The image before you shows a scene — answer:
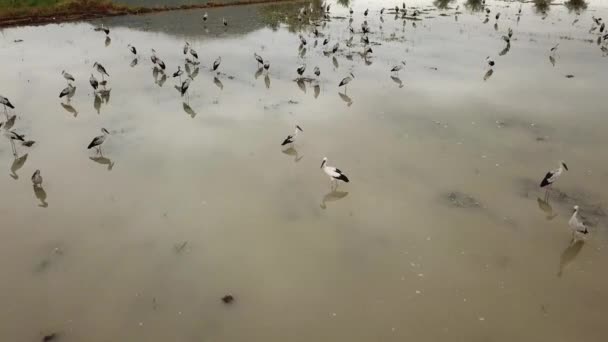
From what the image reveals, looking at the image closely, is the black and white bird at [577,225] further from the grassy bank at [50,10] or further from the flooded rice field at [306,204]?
the grassy bank at [50,10]

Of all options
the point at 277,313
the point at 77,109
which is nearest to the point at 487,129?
the point at 277,313

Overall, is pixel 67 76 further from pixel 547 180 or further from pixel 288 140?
pixel 547 180

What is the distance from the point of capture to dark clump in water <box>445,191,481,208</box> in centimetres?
1122

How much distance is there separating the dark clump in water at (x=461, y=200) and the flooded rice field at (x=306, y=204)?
0.06m

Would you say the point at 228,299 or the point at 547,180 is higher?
the point at 547,180

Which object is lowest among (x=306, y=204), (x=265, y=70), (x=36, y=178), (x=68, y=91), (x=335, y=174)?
(x=306, y=204)

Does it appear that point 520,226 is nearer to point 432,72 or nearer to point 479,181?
point 479,181

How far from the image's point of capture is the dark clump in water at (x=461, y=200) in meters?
11.2

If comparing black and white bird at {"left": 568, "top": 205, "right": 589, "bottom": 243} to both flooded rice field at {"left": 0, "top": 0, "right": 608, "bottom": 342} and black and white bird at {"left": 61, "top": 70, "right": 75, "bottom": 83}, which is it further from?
Result: black and white bird at {"left": 61, "top": 70, "right": 75, "bottom": 83}

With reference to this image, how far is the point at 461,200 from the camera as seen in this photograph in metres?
11.4

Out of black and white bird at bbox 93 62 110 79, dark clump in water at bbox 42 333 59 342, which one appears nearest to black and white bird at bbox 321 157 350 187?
dark clump in water at bbox 42 333 59 342

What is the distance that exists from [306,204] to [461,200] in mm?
3988

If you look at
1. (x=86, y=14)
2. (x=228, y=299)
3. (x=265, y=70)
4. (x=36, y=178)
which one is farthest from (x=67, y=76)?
(x=86, y=14)

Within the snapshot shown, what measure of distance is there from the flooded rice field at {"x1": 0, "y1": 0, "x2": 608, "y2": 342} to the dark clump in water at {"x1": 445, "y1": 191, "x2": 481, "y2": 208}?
0.06m
